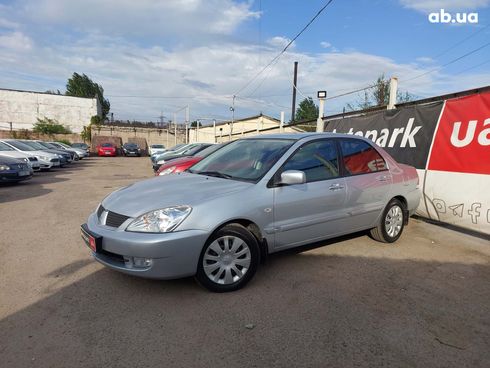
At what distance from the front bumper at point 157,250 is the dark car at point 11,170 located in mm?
8670

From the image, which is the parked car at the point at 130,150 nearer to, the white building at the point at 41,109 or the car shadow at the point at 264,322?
the white building at the point at 41,109

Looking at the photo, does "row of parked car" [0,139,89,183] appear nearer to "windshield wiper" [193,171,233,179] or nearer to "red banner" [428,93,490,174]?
"windshield wiper" [193,171,233,179]

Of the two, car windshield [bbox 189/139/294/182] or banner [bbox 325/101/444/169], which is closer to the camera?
car windshield [bbox 189/139/294/182]

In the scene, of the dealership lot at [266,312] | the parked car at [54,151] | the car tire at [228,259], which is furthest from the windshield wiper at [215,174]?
the parked car at [54,151]

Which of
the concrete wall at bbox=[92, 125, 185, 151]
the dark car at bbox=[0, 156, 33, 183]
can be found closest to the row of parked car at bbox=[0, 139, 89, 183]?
the dark car at bbox=[0, 156, 33, 183]

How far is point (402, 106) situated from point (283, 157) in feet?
15.8

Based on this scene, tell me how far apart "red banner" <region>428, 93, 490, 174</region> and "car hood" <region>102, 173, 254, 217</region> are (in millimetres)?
4109

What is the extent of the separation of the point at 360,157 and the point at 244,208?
221cm

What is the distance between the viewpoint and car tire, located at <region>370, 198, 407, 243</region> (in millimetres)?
5121

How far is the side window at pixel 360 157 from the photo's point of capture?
15.5 feet

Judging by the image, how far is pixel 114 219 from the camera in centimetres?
348

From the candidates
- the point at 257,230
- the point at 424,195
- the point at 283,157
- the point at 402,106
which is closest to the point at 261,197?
the point at 257,230

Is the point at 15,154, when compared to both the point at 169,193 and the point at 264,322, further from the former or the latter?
the point at 264,322

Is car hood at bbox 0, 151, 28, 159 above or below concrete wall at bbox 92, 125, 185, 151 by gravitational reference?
below
